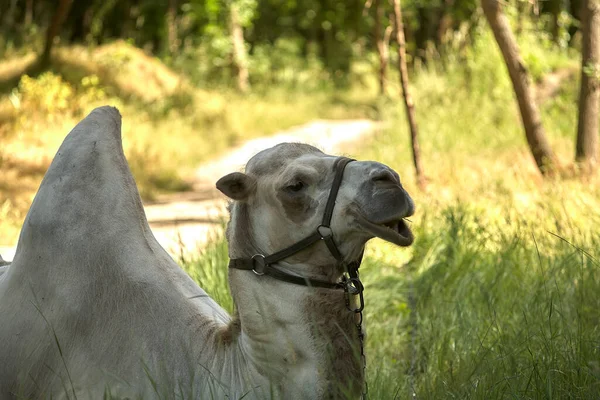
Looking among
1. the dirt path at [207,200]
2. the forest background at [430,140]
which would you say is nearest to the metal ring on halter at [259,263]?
the dirt path at [207,200]

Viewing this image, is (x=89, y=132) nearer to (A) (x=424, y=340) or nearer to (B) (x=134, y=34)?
(A) (x=424, y=340)

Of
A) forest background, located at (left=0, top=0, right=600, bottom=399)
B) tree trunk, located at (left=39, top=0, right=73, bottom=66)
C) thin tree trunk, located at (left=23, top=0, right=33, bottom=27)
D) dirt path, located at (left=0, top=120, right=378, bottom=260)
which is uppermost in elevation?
thin tree trunk, located at (left=23, top=0, right=33, bottom=27)

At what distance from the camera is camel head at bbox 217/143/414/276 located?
2.69 m

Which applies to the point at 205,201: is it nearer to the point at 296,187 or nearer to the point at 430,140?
the point at 430,140

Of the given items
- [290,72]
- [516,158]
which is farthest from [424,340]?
[290,72]

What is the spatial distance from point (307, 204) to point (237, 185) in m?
0.25

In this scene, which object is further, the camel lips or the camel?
the camel

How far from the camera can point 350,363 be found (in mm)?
2793

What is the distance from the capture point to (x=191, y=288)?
347cm

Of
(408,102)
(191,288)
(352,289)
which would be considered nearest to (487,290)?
(191,288)

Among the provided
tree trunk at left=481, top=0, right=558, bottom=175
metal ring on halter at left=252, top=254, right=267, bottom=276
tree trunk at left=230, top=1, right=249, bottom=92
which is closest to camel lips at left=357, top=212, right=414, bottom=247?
metal ring on halter at left=252, top=254, right=267, bottom=276

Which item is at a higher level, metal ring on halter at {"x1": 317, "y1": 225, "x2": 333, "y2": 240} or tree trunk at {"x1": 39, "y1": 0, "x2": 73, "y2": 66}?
tree trunk at {"x1": 39, "y1": 0, "x2": 73, "y2": 66}

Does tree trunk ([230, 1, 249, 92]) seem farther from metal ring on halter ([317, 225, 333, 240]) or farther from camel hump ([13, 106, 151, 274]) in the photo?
metal ring on halter ([317, 225, 333, 240])

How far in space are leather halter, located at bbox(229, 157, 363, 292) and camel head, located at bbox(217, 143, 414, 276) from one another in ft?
0.05
